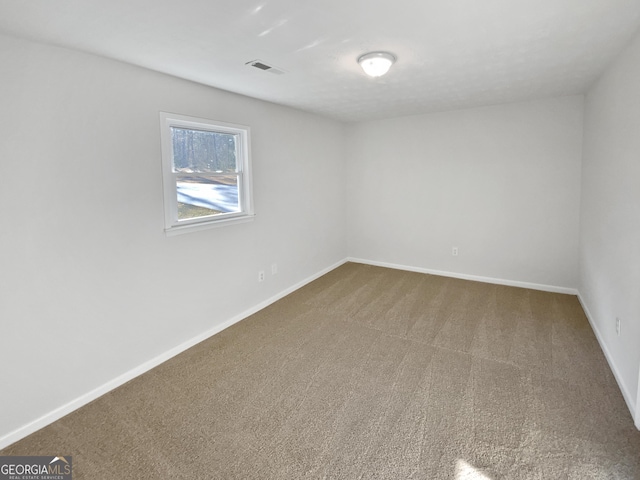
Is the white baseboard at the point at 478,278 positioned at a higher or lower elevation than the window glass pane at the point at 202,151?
lower

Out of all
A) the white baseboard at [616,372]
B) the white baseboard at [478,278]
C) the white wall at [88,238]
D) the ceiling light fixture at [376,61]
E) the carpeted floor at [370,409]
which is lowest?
the carpeted floor at [370,409]

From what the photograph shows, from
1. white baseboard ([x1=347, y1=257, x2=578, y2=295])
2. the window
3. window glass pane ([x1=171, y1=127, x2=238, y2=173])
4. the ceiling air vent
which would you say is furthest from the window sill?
white baseboard ([x1=347, y1=257, x2=578, y2=295])

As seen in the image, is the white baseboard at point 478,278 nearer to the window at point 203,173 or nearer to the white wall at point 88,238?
the window at point 203,173

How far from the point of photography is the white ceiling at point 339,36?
1698mm

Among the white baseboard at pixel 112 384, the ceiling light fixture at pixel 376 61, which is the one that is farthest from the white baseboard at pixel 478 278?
the ceiling light fixture at pixel 376 61

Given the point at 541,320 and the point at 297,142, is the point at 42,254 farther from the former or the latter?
the point at 541,320

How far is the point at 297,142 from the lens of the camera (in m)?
4.35

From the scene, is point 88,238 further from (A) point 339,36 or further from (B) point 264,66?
(A) point 339,36

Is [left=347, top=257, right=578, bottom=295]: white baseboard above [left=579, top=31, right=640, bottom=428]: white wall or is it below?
below

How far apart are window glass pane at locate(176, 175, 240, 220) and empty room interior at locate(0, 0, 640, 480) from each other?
2 centimetres

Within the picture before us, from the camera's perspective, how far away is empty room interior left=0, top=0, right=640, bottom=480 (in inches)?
72.2

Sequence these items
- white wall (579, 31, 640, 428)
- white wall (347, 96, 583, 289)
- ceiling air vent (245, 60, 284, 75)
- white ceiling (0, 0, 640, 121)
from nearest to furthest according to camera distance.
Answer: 1. white ceiling (0, 0, 640, 121)
2. white wall (579, 31, 640, 428)
3. ceiling air vent (245, 60, 284, 75)
4. white wall (347, 96, 583, 289)

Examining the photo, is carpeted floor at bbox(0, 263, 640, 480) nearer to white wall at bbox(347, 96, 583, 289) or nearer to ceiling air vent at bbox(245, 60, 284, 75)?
white wall at bbox(347, 96, 583, 289)

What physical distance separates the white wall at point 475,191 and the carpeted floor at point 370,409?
1127mm
